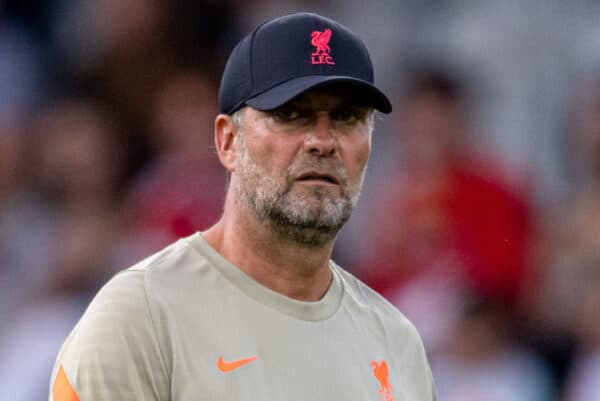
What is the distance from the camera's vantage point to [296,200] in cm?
261

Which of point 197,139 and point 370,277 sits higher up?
point 197,139

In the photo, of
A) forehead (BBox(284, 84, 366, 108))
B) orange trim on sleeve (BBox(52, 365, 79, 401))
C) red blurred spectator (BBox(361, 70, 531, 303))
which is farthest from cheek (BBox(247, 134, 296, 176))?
red blurred spectator (BBox(361, 70, 531, 303))

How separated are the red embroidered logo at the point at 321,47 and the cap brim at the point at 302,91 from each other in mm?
65

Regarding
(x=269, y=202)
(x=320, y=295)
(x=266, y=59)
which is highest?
(x=266, y=59)

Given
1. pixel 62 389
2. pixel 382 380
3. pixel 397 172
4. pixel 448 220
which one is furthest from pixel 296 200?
pixel 397 172

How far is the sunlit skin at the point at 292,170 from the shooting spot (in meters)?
2.61

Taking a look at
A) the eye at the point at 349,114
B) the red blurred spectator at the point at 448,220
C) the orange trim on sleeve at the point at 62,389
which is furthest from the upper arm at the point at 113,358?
the red blurred spectator at the point at 448,220

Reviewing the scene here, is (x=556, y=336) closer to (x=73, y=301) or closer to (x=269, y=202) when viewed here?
(x=73, y=301)

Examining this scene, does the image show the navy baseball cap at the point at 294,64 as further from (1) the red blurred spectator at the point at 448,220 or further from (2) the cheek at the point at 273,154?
(1) the red blurred spectator at the point at 448,220

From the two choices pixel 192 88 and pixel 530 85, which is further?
pixel 530 85

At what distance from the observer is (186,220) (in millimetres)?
4551

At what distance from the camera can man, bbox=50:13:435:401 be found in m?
2.42

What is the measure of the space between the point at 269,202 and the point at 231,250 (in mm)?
177

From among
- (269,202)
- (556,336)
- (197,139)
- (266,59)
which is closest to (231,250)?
(269,202)
